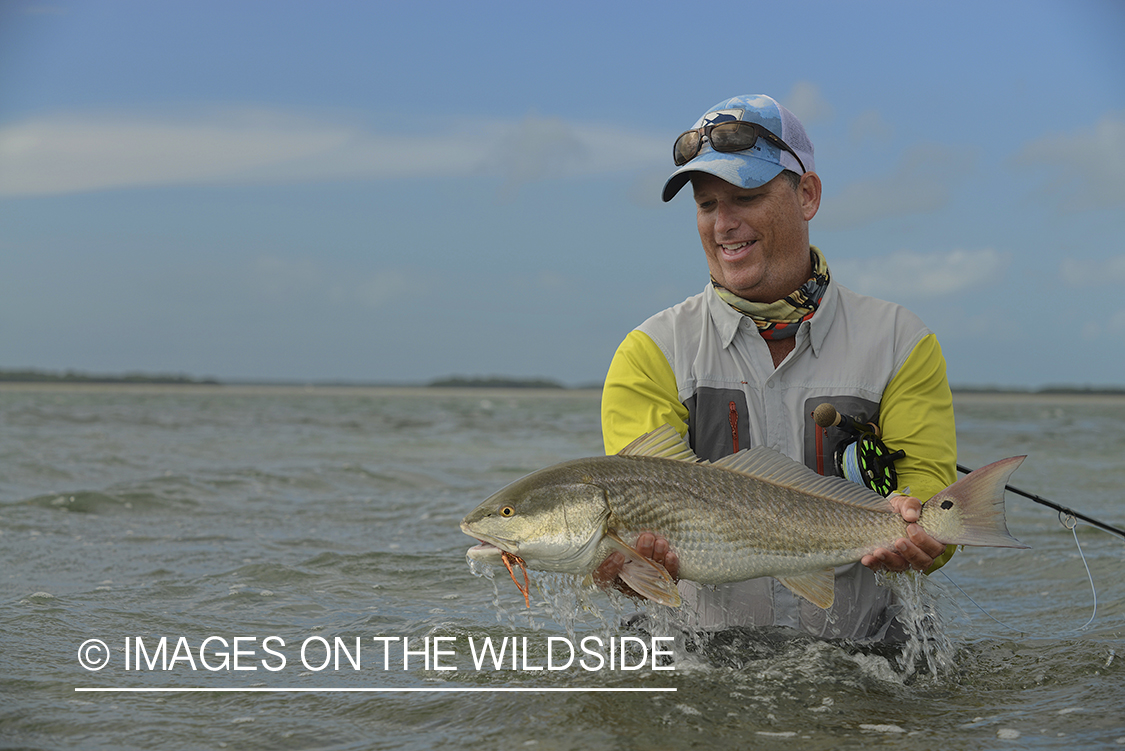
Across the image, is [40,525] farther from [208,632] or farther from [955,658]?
[955,658]

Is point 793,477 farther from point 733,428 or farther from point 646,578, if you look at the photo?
point 646,578

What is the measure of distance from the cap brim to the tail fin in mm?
1556

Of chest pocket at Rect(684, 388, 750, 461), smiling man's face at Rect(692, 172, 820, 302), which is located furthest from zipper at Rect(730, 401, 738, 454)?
smiling man's face at Rect(692, 172, 820, 302)

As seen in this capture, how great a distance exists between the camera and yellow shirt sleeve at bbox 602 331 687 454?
4.45 meters

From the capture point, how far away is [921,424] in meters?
4.43

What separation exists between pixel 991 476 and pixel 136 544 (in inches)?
306

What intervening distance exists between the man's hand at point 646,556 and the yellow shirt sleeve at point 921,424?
1.23m

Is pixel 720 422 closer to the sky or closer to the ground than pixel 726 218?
closer to the ground

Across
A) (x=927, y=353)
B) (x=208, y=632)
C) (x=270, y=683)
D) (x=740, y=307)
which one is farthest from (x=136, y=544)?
(x=927, y=353)

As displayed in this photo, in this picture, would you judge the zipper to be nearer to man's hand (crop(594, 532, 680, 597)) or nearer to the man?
the man

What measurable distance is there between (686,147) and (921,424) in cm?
168

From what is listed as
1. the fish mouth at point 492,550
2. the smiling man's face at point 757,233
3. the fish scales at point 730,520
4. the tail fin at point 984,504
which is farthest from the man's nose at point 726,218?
the fish mouth at point 492,550

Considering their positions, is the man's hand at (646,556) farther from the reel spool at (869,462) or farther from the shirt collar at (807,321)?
the shirt collar at (807,321)

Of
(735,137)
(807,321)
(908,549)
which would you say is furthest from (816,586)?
(735,137)
